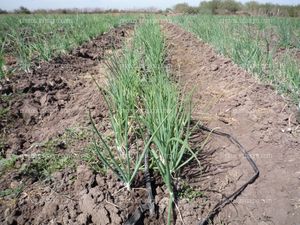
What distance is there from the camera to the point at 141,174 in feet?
4.85

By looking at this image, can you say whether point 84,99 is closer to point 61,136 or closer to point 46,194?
point 61,136

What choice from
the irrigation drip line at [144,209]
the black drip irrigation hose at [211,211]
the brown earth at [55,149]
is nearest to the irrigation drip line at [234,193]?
the black drip irrigation hose at [211,211]

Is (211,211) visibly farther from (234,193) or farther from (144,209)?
(144,209)

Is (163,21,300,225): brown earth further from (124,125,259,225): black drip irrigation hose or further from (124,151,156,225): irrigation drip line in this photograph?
(124,151,156,225): irrigation drip line

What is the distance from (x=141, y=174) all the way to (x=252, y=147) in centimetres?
77

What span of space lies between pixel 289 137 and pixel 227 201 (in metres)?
0.78

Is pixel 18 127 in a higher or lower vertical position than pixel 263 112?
lower

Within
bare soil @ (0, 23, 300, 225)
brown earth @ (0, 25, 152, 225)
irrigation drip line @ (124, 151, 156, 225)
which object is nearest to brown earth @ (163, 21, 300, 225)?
bare soil @ (0, 23, 300, 225)

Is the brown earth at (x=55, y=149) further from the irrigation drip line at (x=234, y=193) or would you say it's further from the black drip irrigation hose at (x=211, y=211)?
the irrigation drip line at (x=234, y=193)

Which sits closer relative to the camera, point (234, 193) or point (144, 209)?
point (144, 209)

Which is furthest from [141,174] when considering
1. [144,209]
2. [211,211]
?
[211,211]

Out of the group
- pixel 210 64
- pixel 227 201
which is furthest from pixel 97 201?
pixel 210 64

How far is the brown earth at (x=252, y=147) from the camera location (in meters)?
1.30

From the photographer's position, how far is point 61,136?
75.3 inches
